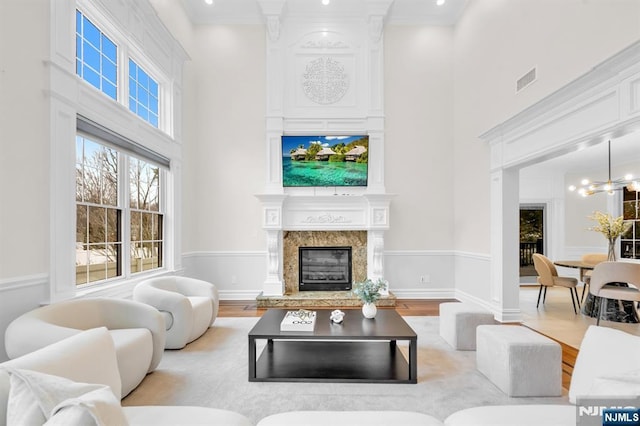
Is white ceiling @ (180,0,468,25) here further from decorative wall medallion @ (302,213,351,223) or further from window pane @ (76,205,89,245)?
window pane @ (76,205,89,245)

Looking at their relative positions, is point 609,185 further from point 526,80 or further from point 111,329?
point 111,329

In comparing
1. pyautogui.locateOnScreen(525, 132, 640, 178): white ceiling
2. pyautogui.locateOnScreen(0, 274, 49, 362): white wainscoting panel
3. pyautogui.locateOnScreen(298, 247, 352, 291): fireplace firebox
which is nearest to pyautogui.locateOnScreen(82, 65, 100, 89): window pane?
pyautogui.locateOnScreen(0, 274, 49, 362): white wainscoting panel

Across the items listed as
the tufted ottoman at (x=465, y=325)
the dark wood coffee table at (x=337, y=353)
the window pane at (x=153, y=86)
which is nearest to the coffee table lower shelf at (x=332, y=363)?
the dark wood coffee table at (x=337, y=353)

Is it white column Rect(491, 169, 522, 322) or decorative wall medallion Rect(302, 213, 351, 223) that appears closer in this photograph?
white column Rect(491, 169, 522, 322)

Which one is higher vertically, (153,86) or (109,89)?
(153,86)

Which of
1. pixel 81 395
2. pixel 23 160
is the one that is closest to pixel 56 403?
pixel 81 395

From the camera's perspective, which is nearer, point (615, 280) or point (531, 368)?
point (531, 368)

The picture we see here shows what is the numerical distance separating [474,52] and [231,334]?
17.8 feet

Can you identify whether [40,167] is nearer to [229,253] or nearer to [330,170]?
[229,253]

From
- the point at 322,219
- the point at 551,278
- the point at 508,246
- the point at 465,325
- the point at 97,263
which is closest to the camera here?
the point at 465,325

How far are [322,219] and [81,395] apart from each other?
4804 mm

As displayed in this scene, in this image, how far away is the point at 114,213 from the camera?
4059 millimetres

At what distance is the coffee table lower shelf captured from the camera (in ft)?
9.34

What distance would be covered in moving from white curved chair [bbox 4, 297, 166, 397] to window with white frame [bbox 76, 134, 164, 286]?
0.77 metres
